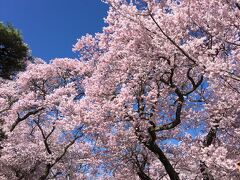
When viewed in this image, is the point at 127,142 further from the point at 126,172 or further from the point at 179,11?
the point at 179,11

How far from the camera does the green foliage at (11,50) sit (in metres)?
24.2

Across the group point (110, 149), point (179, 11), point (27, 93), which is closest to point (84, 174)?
point (27, 93)

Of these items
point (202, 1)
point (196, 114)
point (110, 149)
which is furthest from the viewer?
point (110, 149)

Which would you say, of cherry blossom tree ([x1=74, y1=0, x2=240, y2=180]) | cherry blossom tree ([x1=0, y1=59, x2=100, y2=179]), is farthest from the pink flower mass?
cherry blossom tree ([x1=0, y1=59, x2=100, y2=179])

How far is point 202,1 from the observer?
14.8 meters

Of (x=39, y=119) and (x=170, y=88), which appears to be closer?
(x=170, y=88)

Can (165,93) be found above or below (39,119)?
below

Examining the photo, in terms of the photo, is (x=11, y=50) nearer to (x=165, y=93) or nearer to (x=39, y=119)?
(x=39, y=119)

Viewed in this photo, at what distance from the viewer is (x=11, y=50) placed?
969 inches

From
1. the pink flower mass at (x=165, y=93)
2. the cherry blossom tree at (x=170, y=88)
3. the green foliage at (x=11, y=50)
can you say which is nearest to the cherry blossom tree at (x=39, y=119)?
the green foliage at (x=11, y=50)

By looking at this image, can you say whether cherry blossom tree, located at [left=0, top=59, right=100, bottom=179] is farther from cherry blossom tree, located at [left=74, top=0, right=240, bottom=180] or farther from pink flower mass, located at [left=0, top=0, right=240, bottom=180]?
cherry blossom tree, located at [left=74, top=0, right=240, bottom=180]

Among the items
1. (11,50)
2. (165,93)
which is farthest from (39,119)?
(165,93)

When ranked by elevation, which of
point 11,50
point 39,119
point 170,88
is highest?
point 11,50

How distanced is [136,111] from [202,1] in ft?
15.9
